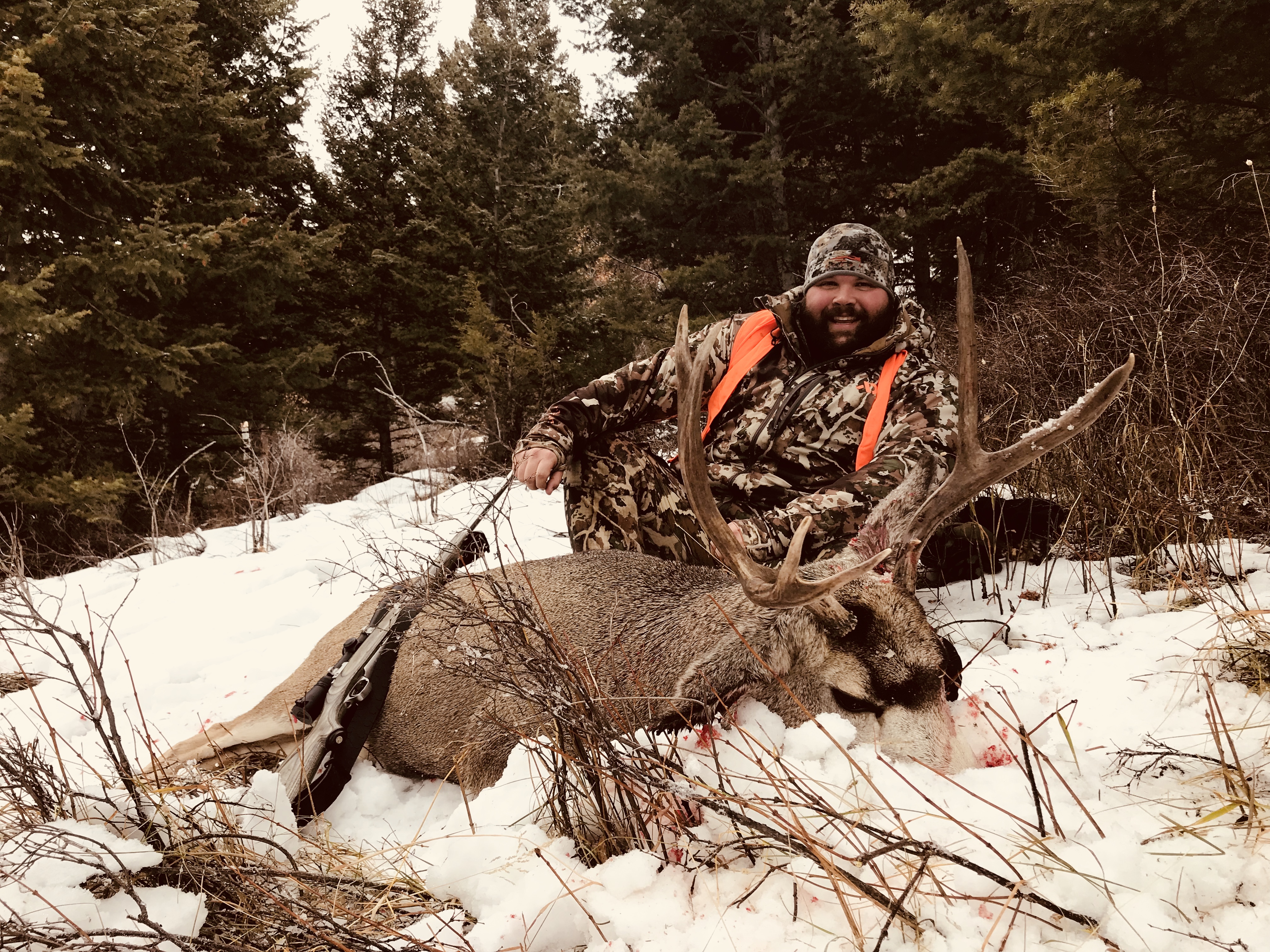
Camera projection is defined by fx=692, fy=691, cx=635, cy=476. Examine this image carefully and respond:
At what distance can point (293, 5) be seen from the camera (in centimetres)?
1262

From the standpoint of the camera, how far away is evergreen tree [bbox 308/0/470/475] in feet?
45.1

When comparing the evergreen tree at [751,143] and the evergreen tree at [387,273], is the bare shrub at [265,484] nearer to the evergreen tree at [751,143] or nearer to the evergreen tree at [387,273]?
the evergreen tree at [387,273]

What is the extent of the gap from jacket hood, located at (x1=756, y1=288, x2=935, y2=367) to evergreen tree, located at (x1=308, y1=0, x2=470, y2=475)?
36.0 ft

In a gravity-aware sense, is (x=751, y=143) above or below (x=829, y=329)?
above

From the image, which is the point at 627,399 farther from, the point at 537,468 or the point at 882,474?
the point at 882,474

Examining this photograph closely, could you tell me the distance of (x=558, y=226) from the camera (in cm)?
1405

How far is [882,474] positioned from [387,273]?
13.7m

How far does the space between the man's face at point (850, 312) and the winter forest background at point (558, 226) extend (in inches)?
47.7

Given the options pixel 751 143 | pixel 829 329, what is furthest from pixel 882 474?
pixel 751 143

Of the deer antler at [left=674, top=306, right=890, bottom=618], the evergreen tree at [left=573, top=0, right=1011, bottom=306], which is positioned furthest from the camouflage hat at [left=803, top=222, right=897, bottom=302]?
the evergreen tree at [left=573, top=0, right=1011, bottom=306]

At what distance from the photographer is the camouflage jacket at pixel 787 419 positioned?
115 inches

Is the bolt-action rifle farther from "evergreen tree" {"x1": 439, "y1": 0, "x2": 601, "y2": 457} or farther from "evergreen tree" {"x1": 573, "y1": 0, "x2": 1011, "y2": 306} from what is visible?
"evergreen tree" {"x1": 573, "y1": 0, "x2": 1011, "y2": 306}

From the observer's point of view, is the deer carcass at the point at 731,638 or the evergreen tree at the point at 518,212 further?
the evergreen tree at the point at 518,212

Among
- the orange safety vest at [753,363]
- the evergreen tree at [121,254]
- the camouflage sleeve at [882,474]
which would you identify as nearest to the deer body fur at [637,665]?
the camouflage sleeve at [882,474]
